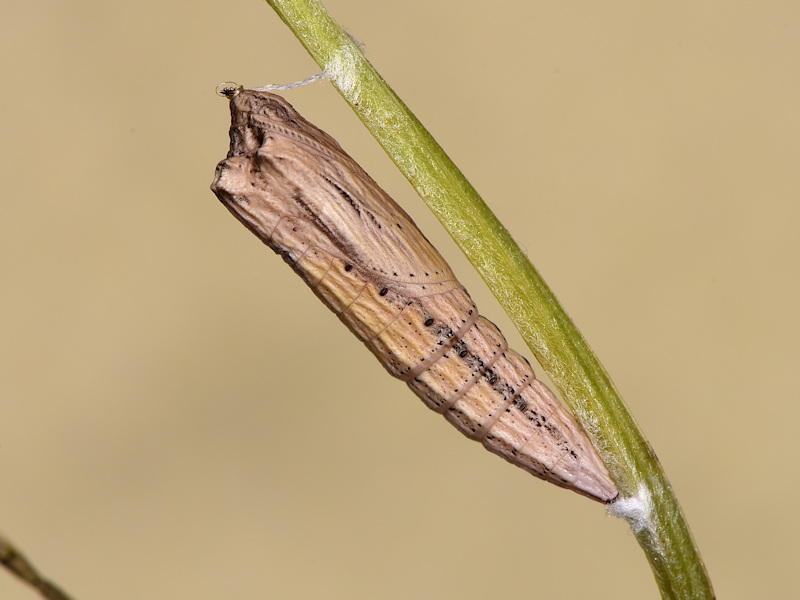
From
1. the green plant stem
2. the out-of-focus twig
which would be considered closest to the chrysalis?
the green plant stem

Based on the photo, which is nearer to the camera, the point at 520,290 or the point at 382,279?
the point at 520,290

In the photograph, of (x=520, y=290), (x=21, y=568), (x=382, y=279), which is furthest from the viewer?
(x=382, y=279)

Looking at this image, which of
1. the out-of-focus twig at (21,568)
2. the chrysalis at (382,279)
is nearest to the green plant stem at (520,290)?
the chrysalis at (382,279)

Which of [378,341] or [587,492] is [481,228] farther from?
[587,492]

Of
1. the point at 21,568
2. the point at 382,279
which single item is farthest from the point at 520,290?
the point at 21,568

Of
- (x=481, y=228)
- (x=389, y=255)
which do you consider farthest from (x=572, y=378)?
(x=389, y=255)

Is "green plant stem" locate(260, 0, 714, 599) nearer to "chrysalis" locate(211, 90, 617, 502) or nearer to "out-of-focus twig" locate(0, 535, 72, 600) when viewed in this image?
"chrysalis" locate(211, 90, 617, 502)

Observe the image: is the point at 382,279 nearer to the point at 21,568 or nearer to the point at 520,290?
the point at 520,290
